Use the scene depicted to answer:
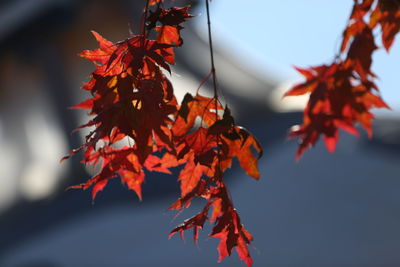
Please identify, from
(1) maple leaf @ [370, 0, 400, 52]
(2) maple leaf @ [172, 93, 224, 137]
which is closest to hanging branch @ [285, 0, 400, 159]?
(1) maple leaf @ [370, 0, 400, 52]

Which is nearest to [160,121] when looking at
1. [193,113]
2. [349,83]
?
[193,113]

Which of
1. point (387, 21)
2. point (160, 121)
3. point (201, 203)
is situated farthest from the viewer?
point (201, 203)

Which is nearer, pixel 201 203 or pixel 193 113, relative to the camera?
pixel 193 113

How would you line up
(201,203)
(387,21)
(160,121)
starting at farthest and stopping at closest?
(201,203) < (387,21) < (160,121)

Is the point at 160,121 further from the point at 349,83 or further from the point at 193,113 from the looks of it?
the point at 349,83

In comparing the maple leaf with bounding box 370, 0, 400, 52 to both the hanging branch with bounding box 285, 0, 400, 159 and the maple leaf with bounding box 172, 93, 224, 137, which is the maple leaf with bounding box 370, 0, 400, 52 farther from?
the maple leaf with bounding box 172, 93, 224, 137

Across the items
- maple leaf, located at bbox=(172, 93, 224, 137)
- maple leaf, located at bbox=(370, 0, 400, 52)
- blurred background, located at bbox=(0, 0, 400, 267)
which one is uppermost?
maple leaf, located at bbox=(370, 0, 400, 52)

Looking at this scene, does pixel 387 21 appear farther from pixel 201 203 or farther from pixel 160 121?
pixel 201 203

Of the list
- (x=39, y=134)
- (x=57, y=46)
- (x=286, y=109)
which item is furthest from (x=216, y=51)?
(x=39, y=134)

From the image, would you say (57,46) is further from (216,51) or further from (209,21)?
(209,21)

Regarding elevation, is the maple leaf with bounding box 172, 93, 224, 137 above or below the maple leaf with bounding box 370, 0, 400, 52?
below

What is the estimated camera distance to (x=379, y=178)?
3.43 m

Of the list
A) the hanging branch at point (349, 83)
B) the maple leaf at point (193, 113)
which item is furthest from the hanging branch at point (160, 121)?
the hanging branch at point (349, 83)

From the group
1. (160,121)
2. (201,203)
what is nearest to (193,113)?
(160,121)
